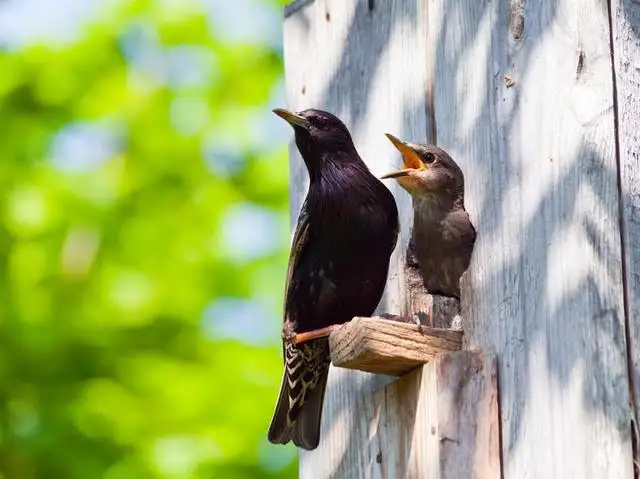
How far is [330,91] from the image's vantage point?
13.4 feet

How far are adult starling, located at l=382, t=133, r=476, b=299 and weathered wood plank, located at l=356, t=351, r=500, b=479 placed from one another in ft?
0.98

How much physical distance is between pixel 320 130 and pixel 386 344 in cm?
92

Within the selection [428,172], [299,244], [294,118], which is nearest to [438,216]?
[428,172]

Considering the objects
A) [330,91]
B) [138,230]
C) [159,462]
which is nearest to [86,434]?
[159,462]

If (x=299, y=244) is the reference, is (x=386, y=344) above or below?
below

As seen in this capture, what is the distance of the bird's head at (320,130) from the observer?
385 cm

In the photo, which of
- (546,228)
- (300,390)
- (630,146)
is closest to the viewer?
(630,146)

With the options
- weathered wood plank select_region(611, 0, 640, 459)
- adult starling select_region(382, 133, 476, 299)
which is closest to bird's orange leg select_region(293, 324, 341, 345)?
adult starling select_region(382, 133, 476, 299)

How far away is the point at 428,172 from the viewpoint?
3.43m

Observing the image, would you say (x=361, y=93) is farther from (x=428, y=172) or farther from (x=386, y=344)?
(x=386, y=344)

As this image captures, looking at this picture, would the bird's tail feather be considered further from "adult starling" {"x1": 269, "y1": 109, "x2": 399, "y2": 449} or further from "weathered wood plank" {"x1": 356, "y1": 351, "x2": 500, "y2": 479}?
"weathered wood plank" {"x1": 356, "y1": 351, "x2": 500, "y2": 479}

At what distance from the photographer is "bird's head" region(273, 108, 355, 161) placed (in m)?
3.85

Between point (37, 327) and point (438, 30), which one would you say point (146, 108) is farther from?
point (438, 30)

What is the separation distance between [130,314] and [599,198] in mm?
3089
